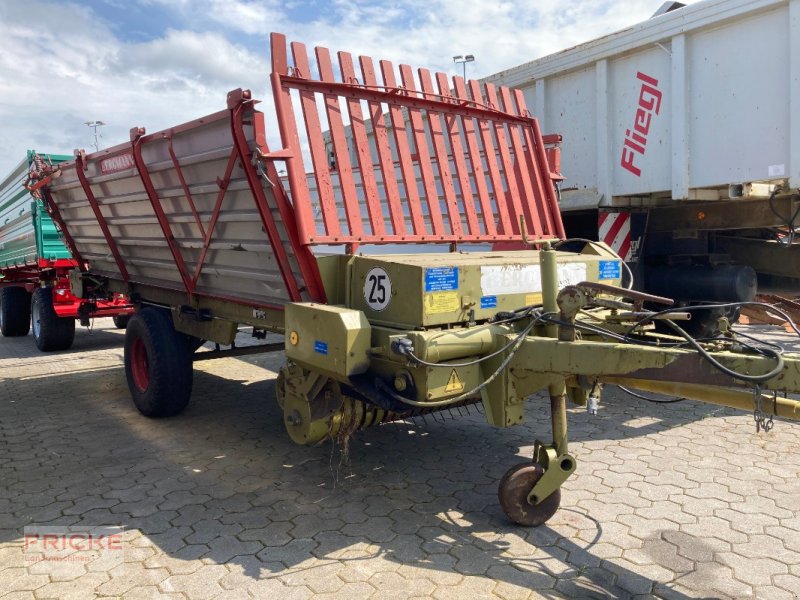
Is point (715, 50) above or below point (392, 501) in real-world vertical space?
above

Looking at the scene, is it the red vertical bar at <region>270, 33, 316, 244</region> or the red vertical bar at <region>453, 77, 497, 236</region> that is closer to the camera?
the red vertical bar at <region>270, 33, 316, 244</region>

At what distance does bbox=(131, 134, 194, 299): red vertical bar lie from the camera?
15.6ft

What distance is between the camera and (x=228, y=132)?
3699mm

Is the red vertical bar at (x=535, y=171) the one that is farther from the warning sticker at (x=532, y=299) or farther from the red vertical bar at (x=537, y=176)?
the warning sticker at (x=532, y=299)

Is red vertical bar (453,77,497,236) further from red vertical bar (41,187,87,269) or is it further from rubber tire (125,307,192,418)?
red vertical bar (41,187,87,269)

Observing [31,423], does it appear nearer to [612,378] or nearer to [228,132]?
[228,132]

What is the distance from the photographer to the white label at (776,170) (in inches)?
165

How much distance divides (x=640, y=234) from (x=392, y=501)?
135 inches

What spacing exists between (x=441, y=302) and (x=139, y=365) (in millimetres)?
3417

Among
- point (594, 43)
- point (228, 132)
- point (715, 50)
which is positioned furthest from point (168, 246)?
point (715, 50)

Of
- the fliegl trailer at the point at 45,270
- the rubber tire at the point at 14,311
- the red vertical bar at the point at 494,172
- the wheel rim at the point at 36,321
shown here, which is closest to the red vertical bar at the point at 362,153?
the red vertical bar at the point at 494,172

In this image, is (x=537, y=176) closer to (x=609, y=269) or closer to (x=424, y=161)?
(x=609, y=269)

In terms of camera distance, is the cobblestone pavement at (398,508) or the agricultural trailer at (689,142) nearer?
the cobblestone pavement at (398,508)

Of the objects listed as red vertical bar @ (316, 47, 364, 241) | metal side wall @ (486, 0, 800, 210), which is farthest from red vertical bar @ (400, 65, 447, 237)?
metal side wall @ (486, 0, 800, 210)
